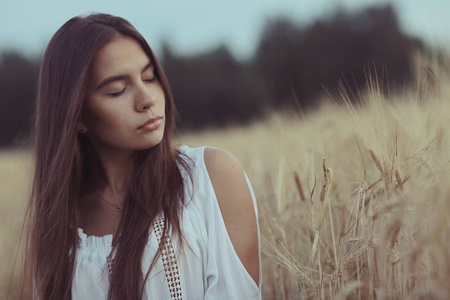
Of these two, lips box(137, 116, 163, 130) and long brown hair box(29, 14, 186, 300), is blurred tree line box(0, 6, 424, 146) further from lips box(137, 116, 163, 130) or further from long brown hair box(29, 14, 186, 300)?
lips box(137, 116, 163, 130)

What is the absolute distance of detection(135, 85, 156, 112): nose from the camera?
1565 mm

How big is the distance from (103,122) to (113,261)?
46 centimetres

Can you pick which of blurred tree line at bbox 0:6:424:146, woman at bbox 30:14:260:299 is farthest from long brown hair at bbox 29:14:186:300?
blurred tree line at bbox 0:6:424:146

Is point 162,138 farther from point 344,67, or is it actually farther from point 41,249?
point 344,67

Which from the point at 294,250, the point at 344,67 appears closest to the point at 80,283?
the point at 294,250

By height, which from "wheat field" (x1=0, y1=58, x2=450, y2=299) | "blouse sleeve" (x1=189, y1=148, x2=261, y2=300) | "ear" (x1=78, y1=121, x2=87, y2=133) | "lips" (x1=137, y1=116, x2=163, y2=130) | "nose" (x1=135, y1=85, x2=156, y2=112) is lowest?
"blouse sleeve" (x1=189, y1=148, x2=261, y2=300)

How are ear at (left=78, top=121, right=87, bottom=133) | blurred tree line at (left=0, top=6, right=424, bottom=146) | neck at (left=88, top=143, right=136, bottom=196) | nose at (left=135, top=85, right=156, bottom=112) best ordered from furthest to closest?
blurred tree line at (left=0, top=6, right=424, bottom=146), neck at (left=88, top=143, right=136, bottom=196), ear at (left=78, top=121, right=87, bottom=133), nose at (left=135, top=85, right=156, bottom=112)

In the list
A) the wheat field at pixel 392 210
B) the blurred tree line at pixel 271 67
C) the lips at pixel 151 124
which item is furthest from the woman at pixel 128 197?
the blurred tree line at pixel 271 67

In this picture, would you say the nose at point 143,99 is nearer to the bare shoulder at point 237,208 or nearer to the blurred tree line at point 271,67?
the bare shoulder at point 237,208

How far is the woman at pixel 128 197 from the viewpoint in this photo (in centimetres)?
160

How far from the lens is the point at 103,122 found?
5.43 feet

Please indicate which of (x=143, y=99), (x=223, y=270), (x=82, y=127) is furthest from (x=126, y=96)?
(x=223, y=270)

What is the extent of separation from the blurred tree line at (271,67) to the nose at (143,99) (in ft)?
47.7

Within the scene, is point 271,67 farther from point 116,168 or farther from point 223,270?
point 223,270
